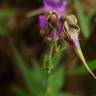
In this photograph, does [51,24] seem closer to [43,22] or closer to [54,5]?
[43,22]

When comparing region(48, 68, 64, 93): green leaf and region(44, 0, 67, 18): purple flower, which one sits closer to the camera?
region(44, 0, 67, 18): purple flower

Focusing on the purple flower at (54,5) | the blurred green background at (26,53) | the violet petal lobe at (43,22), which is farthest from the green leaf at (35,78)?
the violet petal lobe at (43,22)

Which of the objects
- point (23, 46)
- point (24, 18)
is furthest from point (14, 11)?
point (23, 46)

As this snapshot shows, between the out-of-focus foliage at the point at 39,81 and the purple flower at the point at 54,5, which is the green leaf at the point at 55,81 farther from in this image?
the purple flower at the point at 54,5

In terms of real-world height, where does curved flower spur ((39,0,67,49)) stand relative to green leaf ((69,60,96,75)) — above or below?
above

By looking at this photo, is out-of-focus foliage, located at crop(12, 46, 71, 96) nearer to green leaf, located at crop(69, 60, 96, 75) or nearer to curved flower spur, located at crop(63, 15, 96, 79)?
green leaf, located at crop(69, 60, 96, 75)

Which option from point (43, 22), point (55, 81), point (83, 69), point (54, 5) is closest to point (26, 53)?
point (55, 81)

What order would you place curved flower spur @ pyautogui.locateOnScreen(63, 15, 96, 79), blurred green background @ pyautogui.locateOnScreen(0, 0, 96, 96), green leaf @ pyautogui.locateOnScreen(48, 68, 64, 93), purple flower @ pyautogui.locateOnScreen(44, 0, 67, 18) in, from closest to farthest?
curved flower spur @ pyautogui.locateOnScreen(63, 15, 96, 79) → purple flower @ pyautogui.locateOnScreen(44, 0, 67, 18) → green leaf @ pyautogui.locateOnScreen(48, 68, 64, 93) → blurred green background @ pyautogui.locateOnScreen(0, 0, 96, 96)

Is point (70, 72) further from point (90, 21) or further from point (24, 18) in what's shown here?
point (24, 18)

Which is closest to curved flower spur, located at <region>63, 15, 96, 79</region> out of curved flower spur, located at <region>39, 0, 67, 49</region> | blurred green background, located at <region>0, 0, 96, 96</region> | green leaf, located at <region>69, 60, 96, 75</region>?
curved flower spur, located at <region>39, 0, 67, 49</region>

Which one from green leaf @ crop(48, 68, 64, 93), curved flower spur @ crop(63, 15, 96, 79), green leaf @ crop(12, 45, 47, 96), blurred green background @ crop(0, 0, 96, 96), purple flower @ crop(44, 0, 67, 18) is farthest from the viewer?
blurred green background @ crop(0, 0, 96, 96)

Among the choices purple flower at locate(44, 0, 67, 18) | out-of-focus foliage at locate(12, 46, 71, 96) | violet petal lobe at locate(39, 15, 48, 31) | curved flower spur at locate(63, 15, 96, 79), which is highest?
purple flower at locate(44, 0, 67, 18)
